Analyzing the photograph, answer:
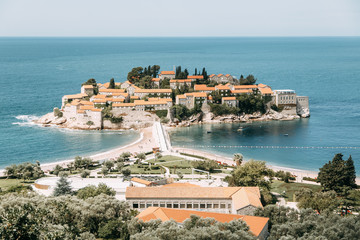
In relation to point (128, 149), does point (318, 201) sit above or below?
above

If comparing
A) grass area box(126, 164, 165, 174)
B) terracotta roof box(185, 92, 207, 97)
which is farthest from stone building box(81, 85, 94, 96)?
grass area box(126, 164, 165, 174)

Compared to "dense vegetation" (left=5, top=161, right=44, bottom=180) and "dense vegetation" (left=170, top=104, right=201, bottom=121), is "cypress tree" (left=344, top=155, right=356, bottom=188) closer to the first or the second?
"dense vegetation" (left=5, top=161, right=44, bottom=180)

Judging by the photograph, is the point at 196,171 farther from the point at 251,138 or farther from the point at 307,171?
the point at 251,138

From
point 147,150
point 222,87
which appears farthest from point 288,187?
point 222,87

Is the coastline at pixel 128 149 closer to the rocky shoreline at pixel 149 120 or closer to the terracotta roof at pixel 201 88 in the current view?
the rocky shoreline at pixel 149 120

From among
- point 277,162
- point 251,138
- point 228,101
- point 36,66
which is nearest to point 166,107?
point 228,101

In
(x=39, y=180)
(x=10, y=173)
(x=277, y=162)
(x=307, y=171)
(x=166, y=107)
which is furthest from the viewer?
(x=166, y=107)

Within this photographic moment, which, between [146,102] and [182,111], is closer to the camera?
[146,102]

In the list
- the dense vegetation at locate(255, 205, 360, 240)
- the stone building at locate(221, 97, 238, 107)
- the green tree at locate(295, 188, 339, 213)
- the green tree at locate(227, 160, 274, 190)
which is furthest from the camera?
the stone building at locate(221, 97, 238, 107)

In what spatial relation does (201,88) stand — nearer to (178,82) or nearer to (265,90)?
(178,82)
